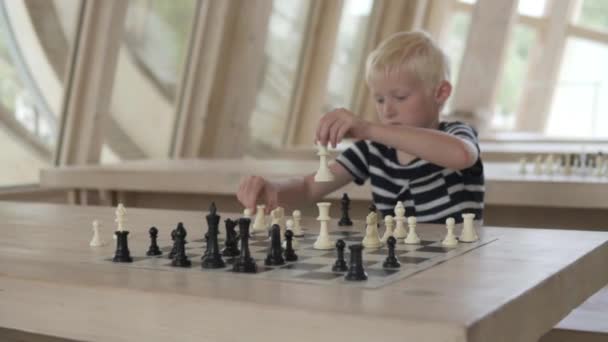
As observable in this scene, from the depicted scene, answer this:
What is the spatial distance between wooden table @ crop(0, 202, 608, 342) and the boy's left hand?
0.36 meters

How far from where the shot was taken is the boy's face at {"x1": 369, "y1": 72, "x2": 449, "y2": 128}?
223 cm

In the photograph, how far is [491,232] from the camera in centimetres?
185

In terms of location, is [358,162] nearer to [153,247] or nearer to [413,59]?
[413,59]

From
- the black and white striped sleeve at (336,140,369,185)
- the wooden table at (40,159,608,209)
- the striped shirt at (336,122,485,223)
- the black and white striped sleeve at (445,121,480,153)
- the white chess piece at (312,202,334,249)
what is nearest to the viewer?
the white chess piece at (312,202,334,249)

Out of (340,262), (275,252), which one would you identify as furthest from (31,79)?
(340,262)

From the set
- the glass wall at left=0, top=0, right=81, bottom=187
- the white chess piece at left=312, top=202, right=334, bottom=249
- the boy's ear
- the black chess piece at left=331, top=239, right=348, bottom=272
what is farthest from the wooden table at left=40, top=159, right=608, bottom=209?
the black chess piece at left=331, top=239, right=348, bottom=272

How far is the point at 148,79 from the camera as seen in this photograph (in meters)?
5.25

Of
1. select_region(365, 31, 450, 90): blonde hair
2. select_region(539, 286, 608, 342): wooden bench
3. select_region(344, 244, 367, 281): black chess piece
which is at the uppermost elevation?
select_region(365, 31, 450, 90): blonde hair

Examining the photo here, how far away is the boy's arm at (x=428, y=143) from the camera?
73.7 inches

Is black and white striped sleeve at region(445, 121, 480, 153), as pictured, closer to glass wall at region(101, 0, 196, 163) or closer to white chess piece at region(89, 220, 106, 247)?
white chess piece at region(89, 220, 106, 247)

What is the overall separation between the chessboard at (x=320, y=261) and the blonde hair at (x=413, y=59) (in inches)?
22.2

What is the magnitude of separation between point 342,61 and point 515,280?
6918mm

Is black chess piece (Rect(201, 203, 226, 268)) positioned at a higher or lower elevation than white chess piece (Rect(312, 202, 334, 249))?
lower

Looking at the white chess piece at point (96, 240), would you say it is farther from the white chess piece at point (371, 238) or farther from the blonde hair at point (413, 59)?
the blonde hair at point (413, 59)
